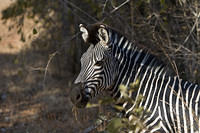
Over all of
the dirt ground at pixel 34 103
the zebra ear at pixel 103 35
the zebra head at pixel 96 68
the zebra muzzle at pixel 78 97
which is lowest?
the dirt ground at pixel 34 103

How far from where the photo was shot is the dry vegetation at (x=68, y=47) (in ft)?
17.8

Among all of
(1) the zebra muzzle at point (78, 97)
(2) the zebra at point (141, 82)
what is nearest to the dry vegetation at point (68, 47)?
(2) the zebra at point (141, 82)

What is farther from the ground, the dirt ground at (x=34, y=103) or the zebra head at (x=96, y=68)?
the zebra head at (x=96, y=68)

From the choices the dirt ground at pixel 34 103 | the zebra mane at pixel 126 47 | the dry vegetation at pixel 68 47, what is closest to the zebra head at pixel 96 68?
the zebra mane at pixel 126 47

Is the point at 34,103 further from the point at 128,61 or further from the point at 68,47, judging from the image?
the point at 128,61

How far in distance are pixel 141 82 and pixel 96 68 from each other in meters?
0.52

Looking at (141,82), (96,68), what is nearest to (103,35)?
(96,68)

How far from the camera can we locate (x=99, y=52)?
319cm

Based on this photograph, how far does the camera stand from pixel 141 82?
3.32 metres

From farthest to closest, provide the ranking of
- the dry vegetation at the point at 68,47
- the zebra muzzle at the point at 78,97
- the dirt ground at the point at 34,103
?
the dirt ground at the point at 34,103 → the dry vegetation at the point at 68,47 → the zebra muzzle at the point at 78,97

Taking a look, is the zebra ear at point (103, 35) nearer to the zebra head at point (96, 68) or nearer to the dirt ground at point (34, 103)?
the zebra head at point (96, 68)

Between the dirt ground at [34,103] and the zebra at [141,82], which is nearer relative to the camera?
the zebra at [141,82]

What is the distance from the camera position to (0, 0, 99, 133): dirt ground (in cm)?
587

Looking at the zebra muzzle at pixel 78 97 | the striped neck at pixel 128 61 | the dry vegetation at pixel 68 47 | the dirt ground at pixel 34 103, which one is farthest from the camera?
the dirt ground at pixel 34 103
